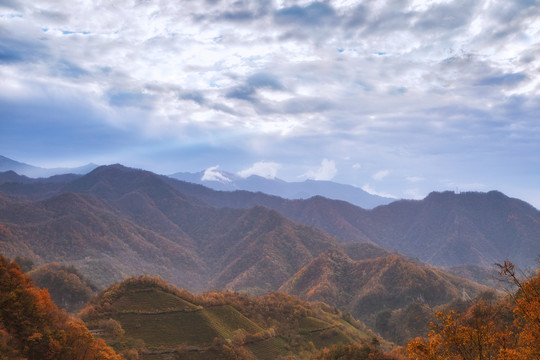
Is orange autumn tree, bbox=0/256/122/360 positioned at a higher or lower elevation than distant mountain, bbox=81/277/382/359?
higher

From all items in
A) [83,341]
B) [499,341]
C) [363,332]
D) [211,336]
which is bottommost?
[363,332]

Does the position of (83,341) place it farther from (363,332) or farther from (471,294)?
(471,294)

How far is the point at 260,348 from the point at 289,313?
30.7 meters

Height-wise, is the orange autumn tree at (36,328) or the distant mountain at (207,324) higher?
the orange autumn tree at (36,328)

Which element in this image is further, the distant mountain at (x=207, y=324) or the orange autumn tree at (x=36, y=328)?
the distant mountain at (x=207, y=324)

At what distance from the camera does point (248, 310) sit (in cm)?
12112

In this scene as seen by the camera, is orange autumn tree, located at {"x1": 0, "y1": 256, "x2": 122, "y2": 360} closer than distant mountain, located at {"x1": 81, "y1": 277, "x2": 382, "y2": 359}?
Yes

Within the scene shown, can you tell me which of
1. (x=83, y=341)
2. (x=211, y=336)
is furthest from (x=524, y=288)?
(x=211, y=336)

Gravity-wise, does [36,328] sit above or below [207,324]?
above

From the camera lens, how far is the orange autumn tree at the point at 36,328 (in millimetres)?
50062

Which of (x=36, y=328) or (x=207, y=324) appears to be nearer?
(x=36, y=328)

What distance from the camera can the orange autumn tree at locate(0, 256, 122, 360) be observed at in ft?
164

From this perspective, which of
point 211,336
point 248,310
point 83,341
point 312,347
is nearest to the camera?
point 83,341

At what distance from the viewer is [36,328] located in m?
53.0
